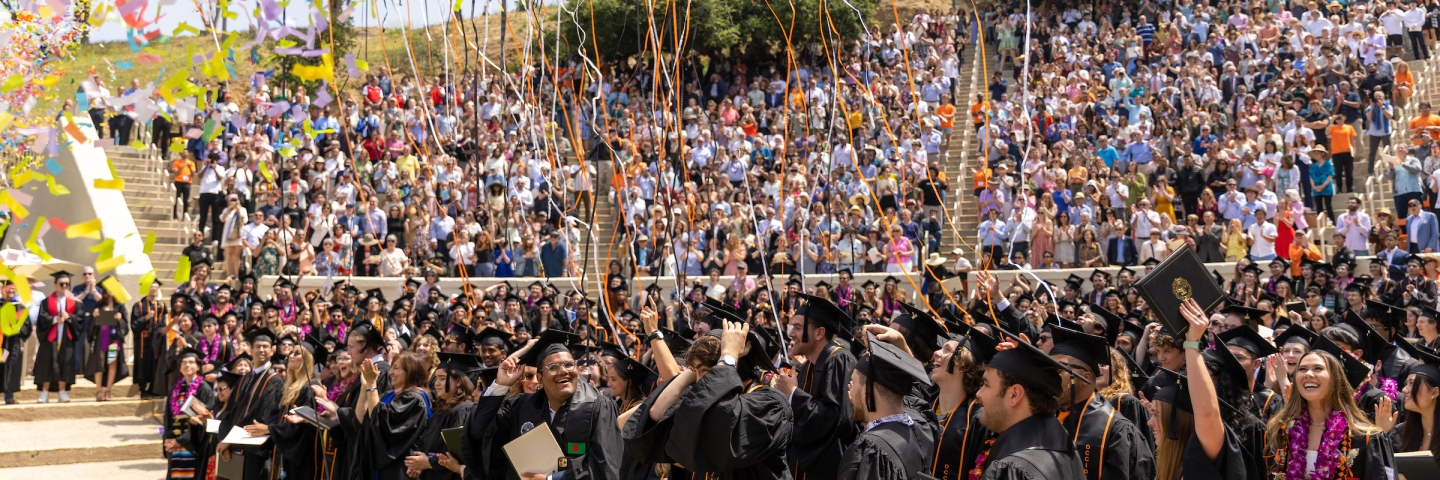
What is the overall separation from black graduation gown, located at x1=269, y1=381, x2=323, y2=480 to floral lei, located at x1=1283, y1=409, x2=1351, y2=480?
6.56 m

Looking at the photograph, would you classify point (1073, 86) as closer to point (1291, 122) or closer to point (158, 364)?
point (1291, 122)

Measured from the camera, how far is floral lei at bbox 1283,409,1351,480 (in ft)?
18.0

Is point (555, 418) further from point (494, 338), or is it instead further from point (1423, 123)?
point (1423, 123)

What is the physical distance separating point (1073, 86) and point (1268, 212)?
5.86m

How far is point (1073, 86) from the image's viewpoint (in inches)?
881

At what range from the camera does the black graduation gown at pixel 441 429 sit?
809 centimetres

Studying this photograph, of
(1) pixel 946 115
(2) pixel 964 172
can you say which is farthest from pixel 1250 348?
(1) pixel 946 115

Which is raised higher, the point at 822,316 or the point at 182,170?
the point at 822,316

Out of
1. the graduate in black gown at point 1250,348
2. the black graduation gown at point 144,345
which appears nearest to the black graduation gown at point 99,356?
the black graduation gown at point 144,345

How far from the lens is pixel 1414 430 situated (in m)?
6.54

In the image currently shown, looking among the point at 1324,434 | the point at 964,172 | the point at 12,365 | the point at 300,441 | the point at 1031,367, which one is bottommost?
the point at 12,365

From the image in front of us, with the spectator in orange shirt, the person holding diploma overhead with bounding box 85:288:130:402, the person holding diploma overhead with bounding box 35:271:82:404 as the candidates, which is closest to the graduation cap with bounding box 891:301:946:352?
the spectator in orange shirt

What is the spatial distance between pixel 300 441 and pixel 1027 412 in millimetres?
6622

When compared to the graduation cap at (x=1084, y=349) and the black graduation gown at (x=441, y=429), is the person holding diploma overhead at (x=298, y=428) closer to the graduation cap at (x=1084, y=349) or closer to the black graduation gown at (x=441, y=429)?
the black graduation gown at (x=441, y=429)
